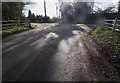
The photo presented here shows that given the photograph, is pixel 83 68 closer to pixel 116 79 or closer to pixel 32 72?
pixel 116 79

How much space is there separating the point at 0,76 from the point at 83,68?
300cm

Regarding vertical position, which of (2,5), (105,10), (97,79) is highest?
(105,10)

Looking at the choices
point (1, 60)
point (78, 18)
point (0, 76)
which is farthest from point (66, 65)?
point (78, 18)

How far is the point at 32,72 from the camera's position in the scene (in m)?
2.94

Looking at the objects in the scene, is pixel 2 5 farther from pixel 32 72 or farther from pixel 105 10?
pixel 105 10

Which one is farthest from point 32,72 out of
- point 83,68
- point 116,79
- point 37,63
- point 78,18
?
point 78,18

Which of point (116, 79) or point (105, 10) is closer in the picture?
point (116, 79)

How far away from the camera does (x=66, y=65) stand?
11.2 ft

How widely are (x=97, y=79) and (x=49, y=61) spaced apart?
6.71ft

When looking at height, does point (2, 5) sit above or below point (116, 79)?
above

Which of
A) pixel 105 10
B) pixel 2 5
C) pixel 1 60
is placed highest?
pixel 105 10

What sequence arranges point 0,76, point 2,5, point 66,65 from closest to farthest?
1. point 0,76
2. point 66,65
3. point 2,5

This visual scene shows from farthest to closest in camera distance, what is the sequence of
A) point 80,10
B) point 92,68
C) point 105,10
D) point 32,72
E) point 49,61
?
point 80,10 → point 105,10 → point 49,61 → point 92,68 → point 32,72

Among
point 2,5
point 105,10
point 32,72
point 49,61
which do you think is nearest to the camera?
point 32,72
